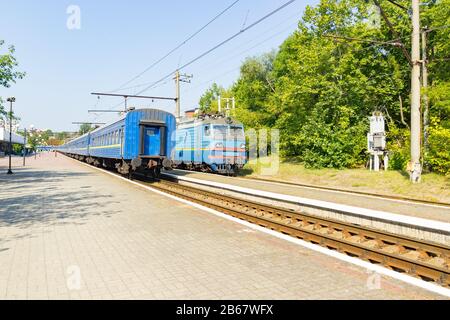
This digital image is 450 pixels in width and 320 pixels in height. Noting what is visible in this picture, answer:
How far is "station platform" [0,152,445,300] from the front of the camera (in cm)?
453

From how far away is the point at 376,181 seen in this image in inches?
677

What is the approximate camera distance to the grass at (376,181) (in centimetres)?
1427

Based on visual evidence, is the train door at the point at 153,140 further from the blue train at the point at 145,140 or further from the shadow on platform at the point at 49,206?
the shadow on platform at the point at 49,206

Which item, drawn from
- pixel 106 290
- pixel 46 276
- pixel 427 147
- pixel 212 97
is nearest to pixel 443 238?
pixel 106 290

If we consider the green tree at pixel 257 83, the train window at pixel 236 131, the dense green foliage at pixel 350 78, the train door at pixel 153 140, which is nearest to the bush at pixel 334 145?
the dense green foliage at pixel 350 78

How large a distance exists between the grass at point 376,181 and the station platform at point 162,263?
9313 millimetres

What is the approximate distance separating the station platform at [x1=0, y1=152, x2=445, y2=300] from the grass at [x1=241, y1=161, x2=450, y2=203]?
30.6 feet

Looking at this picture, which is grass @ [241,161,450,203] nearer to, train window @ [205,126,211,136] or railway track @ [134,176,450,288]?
train window @ [205,126,211,136]

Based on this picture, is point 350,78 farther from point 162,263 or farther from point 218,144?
point 162,263

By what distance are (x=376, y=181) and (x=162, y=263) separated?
46.4 feet

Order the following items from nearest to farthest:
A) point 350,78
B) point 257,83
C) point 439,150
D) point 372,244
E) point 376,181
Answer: point 372,244 < point 439,150 < point 376,181 < point 350,78 < point 257,83

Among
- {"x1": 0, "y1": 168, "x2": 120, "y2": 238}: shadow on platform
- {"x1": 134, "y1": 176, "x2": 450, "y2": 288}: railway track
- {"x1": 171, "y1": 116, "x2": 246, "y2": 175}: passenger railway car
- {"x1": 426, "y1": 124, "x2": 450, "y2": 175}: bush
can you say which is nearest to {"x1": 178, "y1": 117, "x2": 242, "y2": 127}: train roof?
{"x1": 171, "y1": 116, "x2": 246, "y2": 175}: passenger railway car

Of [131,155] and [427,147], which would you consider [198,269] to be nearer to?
[131,155]

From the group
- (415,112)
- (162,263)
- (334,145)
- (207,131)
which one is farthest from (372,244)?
(334,145)
